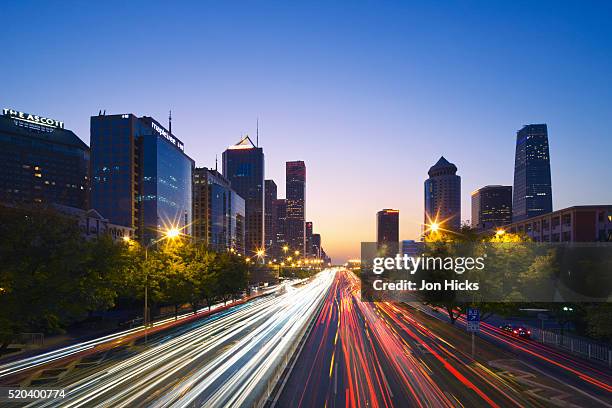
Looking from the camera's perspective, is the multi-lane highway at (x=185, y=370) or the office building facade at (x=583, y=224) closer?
the multi-lane highway at (x=185, y=370)

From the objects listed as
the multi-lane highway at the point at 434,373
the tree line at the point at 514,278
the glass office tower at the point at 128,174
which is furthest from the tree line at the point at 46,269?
the glass office tower at the point at 128,174

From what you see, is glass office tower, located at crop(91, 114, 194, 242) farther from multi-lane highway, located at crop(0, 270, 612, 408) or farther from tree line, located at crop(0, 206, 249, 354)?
tree line, located at crop(0, 206, 249, 354)

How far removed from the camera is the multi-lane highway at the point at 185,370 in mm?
21156

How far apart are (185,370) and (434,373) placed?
16.4 metres

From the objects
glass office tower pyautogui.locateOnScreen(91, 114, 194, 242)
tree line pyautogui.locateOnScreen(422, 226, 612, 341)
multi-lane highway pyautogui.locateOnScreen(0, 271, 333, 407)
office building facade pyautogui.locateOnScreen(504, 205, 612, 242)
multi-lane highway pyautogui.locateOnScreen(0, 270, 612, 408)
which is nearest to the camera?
multi-lane highway pyautogui.locateOnScreen(0, 271, 333, 407)

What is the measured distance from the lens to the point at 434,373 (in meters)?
→ 26.0

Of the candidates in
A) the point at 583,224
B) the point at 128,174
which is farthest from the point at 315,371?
the point at 128,174

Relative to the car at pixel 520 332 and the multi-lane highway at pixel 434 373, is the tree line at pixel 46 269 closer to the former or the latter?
the multi-lane highway at pixel 434 373

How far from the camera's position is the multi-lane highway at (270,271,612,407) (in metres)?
21.4

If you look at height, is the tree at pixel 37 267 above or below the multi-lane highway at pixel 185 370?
above

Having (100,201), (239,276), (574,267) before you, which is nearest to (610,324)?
(574,267)

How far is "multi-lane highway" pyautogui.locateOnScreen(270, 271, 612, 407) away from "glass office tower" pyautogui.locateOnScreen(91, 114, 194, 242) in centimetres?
12461

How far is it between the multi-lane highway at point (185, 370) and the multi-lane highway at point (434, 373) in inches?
94.1

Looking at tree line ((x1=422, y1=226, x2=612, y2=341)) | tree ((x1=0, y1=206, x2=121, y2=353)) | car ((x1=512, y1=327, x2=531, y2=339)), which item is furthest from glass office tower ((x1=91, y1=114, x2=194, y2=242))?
car ((x1=512, y1=327, x2=531, y2=339))
